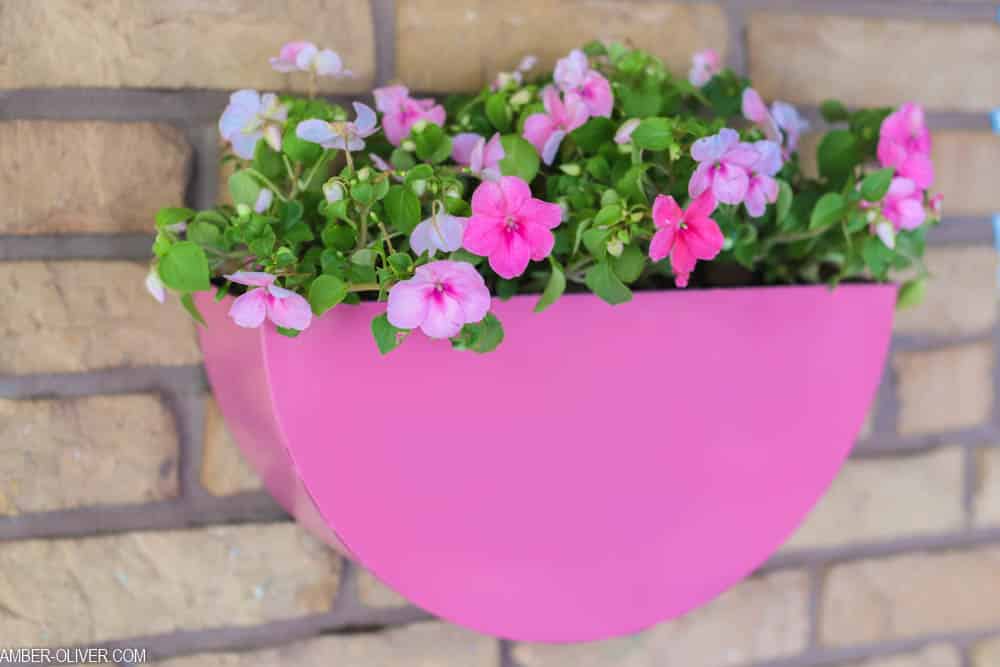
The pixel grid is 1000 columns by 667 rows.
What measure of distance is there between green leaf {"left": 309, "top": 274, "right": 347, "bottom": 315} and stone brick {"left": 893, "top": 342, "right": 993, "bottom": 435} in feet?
1.85

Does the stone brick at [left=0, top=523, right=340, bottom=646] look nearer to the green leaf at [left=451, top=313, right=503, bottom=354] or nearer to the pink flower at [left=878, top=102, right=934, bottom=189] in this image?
the green leaf at [left=451, top=313, right=503, bottom=354]

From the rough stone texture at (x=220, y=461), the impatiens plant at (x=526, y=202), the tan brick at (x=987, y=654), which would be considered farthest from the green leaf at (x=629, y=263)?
the tan brick at (x=987, y=654)

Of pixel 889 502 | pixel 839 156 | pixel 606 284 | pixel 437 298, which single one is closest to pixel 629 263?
pixel 606 284

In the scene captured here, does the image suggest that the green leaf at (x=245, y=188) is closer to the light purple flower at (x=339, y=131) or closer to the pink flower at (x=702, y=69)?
the light purple flower at (x=339, y=131)

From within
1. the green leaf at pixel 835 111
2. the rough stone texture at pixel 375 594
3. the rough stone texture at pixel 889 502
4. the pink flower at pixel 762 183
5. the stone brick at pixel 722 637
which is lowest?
the stone brick at pixel 722 637

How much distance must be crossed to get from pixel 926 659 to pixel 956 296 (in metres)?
0.35

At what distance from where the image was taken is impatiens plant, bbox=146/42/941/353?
44 cm

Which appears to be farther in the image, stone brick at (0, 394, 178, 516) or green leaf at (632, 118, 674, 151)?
stone brick at (0, 394, 178, 516)

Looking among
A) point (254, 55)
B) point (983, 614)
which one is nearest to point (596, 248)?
point (254, 55)

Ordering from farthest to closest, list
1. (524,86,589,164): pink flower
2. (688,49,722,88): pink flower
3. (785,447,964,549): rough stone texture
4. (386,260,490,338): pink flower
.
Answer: (785,447,964,549): rough stone texture
(688,49,722,88): pink flower
(524,86,589,164): pink flower
(386,260,490,338): pink flower

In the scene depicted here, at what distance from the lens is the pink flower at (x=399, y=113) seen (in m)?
0.54

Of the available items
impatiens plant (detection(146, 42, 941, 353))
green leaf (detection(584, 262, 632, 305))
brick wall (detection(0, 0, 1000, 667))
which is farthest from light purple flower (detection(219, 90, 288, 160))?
green leaf (detection(584, 262, 632, 305))

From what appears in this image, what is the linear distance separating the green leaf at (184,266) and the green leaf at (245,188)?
68 mm

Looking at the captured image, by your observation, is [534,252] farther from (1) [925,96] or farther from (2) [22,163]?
(1) [925,96]
